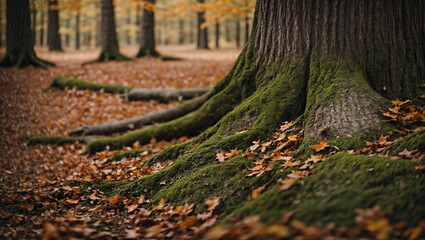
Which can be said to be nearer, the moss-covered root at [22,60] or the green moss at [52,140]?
the green moss at [52,140]

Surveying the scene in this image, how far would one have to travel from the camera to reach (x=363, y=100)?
131 inches

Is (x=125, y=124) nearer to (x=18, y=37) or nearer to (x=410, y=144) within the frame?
(x=410, y=144)

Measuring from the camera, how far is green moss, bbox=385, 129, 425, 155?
2.49 metres

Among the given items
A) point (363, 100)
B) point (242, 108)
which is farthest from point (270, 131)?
point (363, 100)

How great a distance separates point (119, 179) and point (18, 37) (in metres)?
10.1

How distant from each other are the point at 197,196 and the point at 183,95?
209 inches

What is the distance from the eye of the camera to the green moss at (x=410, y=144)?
249 cm

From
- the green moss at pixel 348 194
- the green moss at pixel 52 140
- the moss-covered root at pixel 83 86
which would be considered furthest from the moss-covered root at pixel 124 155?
the moss-covered root at pixel 83 86

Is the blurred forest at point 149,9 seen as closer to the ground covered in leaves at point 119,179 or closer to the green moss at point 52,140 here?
the ground covered in leaves at point 119,179

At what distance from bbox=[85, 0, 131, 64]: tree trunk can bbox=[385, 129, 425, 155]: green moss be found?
38.8ft

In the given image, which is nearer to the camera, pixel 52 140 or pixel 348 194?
pixel 348 194

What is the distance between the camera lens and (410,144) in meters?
2.56

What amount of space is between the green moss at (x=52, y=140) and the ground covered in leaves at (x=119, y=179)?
0.50 ft

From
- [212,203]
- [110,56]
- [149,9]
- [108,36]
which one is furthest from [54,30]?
[212,203]
